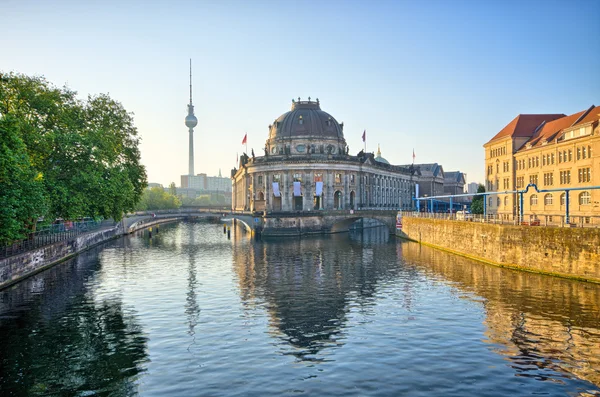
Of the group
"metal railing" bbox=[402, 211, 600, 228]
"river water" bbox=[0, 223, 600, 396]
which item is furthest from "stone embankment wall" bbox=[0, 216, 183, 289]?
"metal railing" bbox=[402, 211, 600, 228]

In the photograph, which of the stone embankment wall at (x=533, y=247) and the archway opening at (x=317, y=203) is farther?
the archway opening at (x=317, y=203)

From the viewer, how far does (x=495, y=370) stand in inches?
910

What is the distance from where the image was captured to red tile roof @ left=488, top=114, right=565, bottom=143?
294ft

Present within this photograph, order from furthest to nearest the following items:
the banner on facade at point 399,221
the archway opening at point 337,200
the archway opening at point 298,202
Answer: the archway opening at point 337,200 < the archway opening at point 298,202 < the banner on facade at point 399,221

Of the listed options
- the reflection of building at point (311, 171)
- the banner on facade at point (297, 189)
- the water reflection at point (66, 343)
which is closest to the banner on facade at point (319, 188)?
the reflection of building at point (311, 171)

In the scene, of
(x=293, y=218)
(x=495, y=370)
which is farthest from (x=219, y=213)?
(x=495, y=370)

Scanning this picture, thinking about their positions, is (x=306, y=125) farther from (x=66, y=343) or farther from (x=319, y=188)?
(x=66, y=343)

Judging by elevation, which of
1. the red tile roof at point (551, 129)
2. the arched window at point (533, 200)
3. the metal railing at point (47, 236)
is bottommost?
the metal railing at point (47, 236)

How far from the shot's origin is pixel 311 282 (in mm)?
46906

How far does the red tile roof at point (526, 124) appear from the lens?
8975cm

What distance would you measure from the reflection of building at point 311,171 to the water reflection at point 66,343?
277ft

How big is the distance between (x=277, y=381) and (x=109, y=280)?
102 feet

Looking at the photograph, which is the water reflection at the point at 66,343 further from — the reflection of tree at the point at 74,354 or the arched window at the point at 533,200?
the arched window at the point at 533,200

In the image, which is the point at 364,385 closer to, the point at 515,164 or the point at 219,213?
the point at 515,164
